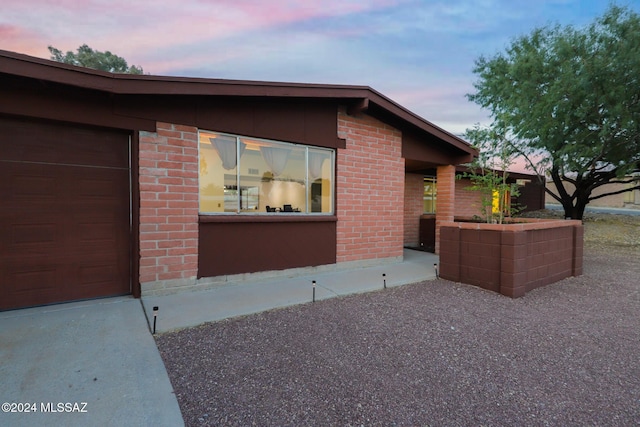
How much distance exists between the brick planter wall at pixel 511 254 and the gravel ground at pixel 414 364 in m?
0.53

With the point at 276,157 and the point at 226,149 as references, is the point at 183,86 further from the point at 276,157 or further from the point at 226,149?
the point at 276,157

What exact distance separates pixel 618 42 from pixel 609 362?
1166cm

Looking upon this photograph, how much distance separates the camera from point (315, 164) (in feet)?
20.7

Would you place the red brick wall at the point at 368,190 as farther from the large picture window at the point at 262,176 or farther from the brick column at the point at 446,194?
the brick column at the point at 446,194

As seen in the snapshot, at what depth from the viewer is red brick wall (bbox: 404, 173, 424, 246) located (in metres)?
10.3

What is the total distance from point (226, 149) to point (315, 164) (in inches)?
74.6

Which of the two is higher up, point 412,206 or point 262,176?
point 262,176

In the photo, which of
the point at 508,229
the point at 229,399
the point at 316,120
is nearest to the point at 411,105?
the point at 316,120

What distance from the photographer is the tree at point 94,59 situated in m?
25.8

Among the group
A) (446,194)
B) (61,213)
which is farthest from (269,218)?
(446,194)

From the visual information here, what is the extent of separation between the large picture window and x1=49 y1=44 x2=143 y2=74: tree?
28.2 metres

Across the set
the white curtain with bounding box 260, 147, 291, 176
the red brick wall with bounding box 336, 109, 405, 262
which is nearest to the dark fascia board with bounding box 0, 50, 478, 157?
the red brick wall with bounding box 336, 109, 405, 262

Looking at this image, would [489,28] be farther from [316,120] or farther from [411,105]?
[316,120]

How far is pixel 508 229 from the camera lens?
4.84 m
